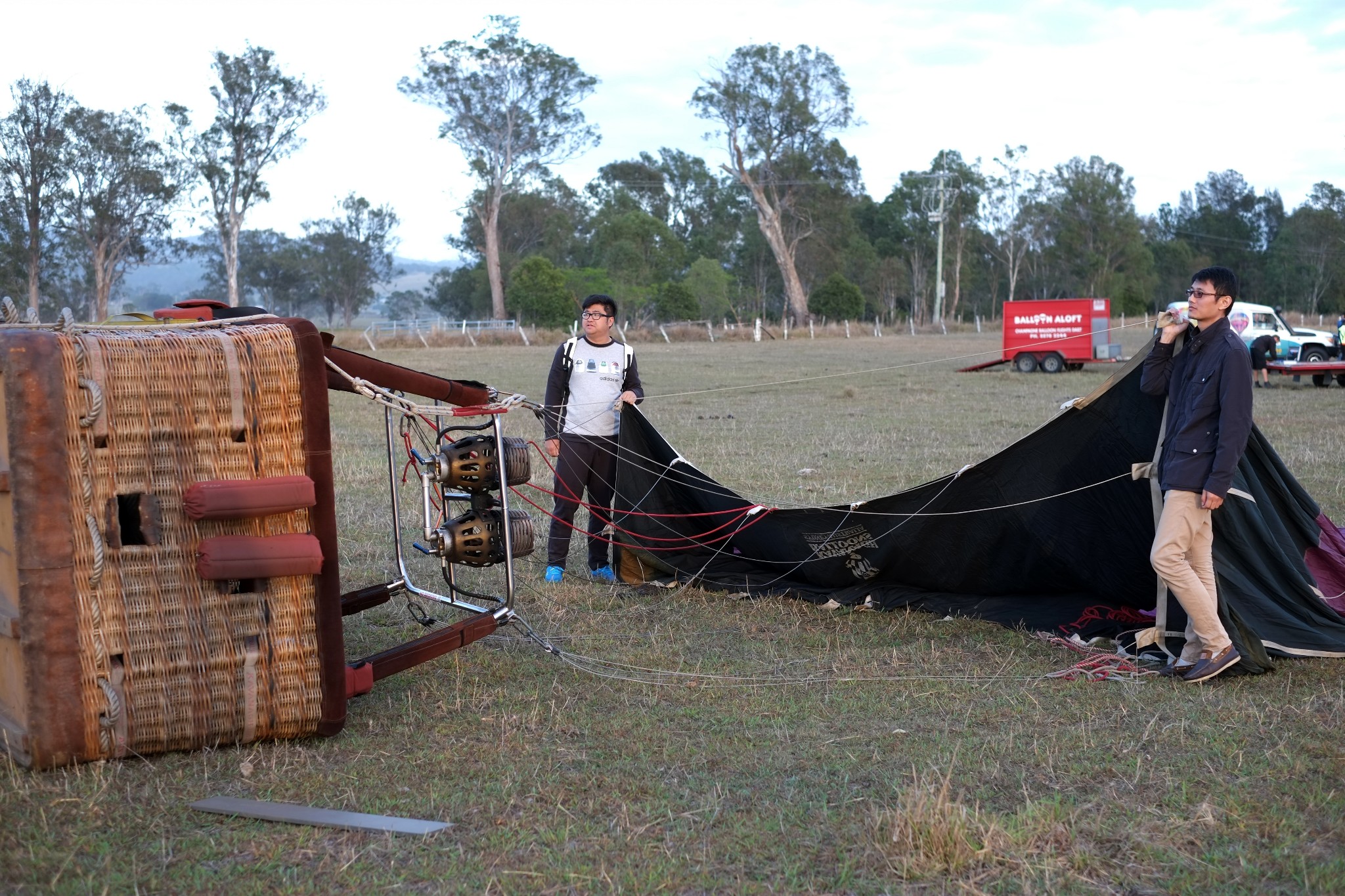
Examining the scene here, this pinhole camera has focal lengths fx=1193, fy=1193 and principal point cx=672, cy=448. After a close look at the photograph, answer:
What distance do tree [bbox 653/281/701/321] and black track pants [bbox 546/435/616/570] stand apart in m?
47.1

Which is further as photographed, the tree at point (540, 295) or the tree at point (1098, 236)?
the tree at point (1098, 236)

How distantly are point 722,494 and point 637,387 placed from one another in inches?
39.5

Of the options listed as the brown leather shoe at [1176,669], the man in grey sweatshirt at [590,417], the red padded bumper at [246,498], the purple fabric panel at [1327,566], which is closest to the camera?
the red padded bumper at [246,498]

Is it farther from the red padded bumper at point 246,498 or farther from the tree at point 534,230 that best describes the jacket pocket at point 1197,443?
the tree at point 534,230

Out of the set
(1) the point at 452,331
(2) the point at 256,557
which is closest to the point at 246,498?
(2) the point at 256,557

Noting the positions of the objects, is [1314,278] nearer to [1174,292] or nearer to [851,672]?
[1174,292]

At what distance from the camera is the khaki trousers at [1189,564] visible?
4914 mm

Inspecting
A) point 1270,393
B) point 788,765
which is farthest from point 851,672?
point 1270,393

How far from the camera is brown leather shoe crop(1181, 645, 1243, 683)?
4.91 meters

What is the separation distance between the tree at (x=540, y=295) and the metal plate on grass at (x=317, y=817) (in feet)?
160

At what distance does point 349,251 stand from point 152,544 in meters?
76.3

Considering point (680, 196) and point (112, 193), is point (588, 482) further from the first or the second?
point (680, 196)

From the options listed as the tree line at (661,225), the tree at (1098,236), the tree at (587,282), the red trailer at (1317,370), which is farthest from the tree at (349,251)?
the red trailer at (1317,370)

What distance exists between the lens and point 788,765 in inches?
161
